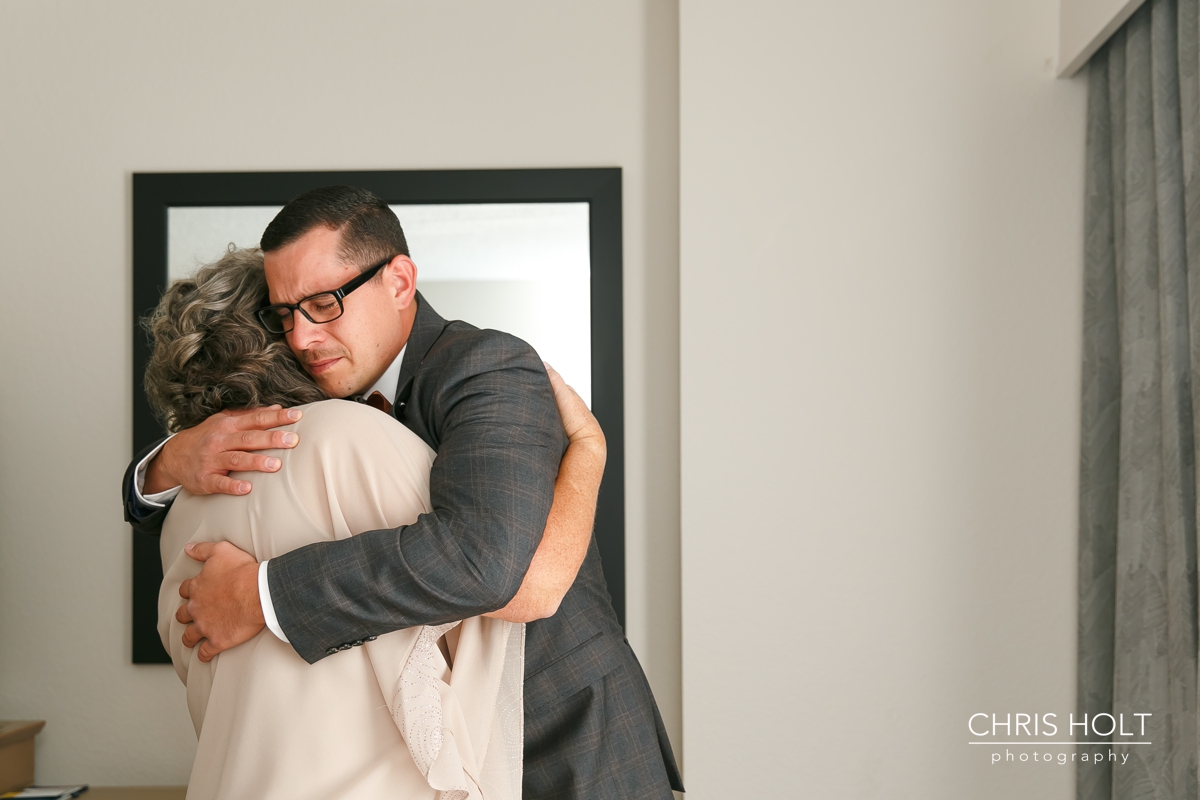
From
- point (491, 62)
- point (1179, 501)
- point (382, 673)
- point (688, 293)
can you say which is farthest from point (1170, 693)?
point (491, 62)

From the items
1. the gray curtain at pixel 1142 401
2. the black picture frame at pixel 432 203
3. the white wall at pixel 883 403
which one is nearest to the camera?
the gray curtain at pixel 1142 401

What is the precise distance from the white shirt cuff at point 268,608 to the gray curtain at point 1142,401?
159 centimetres

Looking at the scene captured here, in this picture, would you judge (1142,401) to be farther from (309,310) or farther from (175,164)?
(175,164)

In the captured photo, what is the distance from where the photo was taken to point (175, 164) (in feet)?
7.55

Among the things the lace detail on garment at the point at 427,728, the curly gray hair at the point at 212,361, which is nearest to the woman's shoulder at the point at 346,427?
the curly gray hair at the point at 212,361

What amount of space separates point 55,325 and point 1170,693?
9.21 feet

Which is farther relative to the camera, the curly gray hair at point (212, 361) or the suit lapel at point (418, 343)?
the suit lapel at point (418, 343)

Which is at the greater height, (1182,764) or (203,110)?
(203,110)

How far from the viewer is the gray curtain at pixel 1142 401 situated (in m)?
1.64

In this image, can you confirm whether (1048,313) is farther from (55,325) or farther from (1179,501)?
Answer: (55,325)

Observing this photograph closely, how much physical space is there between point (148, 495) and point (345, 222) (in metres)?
0.50

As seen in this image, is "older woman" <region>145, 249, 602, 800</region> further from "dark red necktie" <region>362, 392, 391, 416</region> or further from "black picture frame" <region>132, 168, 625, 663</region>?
"black picture frame" <region>132, 168, 625, 663</region>

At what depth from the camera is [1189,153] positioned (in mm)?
1615

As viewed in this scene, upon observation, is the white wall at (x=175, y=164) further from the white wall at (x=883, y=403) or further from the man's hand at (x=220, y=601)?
the man's hand at (x=220, y=601)
